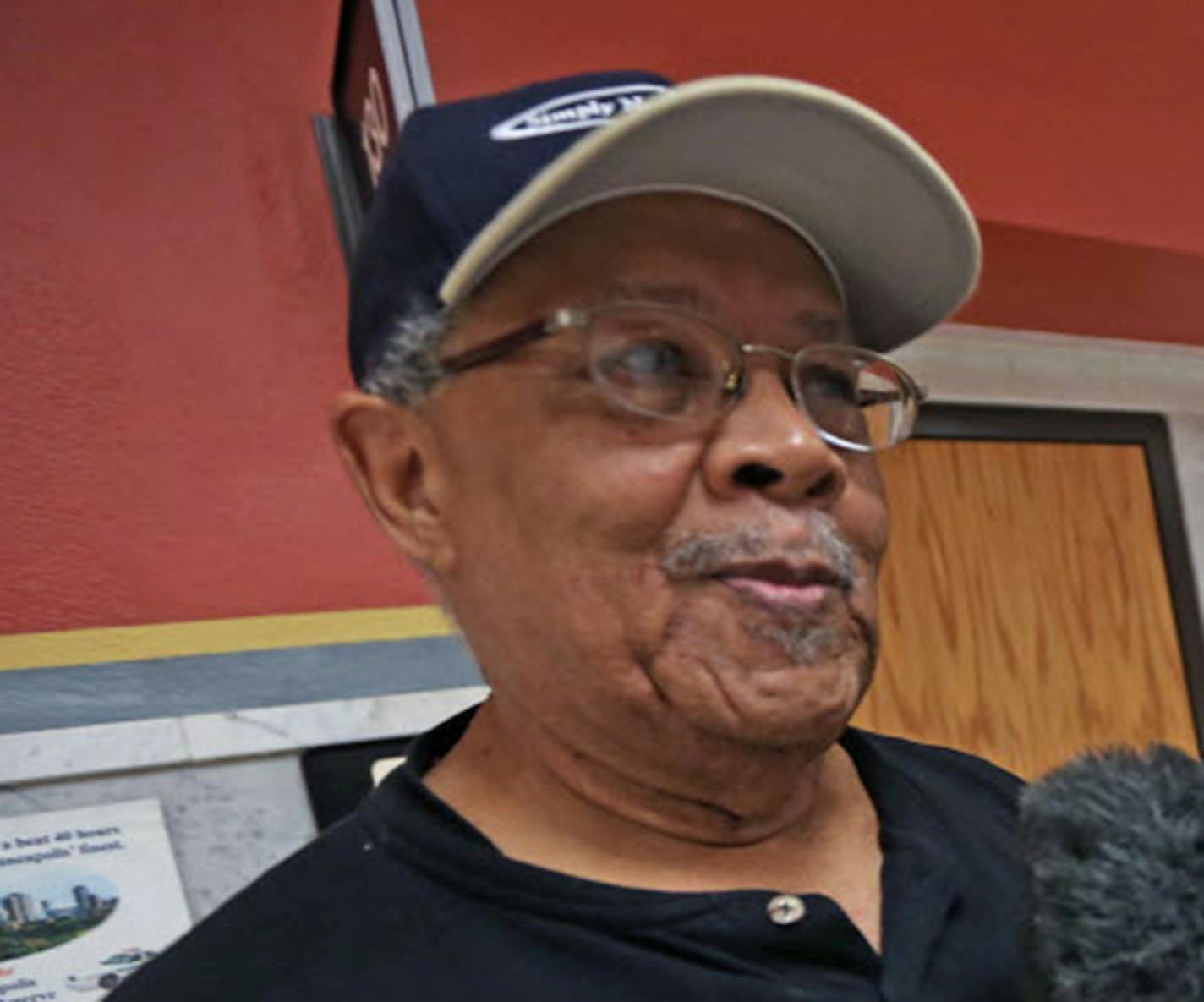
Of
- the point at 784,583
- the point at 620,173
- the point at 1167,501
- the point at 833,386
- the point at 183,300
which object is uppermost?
the point at 183,300

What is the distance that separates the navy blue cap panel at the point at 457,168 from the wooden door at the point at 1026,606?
5.77ft

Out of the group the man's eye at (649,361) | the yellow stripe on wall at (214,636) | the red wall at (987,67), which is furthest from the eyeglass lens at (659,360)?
the red wall at (987,67)

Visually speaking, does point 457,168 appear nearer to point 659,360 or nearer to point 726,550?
point 659,360

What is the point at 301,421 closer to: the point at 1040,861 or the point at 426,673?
the point at 426,673

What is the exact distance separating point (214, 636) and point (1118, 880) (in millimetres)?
1113

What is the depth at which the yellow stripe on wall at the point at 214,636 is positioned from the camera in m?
1.38

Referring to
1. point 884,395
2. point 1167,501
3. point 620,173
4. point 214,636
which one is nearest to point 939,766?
point 884,395

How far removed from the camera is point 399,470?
0.84m

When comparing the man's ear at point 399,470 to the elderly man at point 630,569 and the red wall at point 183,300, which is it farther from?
the red wall at point 183,300

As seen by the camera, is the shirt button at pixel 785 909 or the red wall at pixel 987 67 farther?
the red wall at pixel 987 67

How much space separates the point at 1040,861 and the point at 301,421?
45.9 inches

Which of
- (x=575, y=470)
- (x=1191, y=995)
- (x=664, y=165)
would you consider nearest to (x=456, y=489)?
(x=575, y=470)

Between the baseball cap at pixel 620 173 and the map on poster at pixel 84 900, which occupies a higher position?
the baseball cap at pixel 620 173

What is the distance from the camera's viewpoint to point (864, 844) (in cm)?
84
